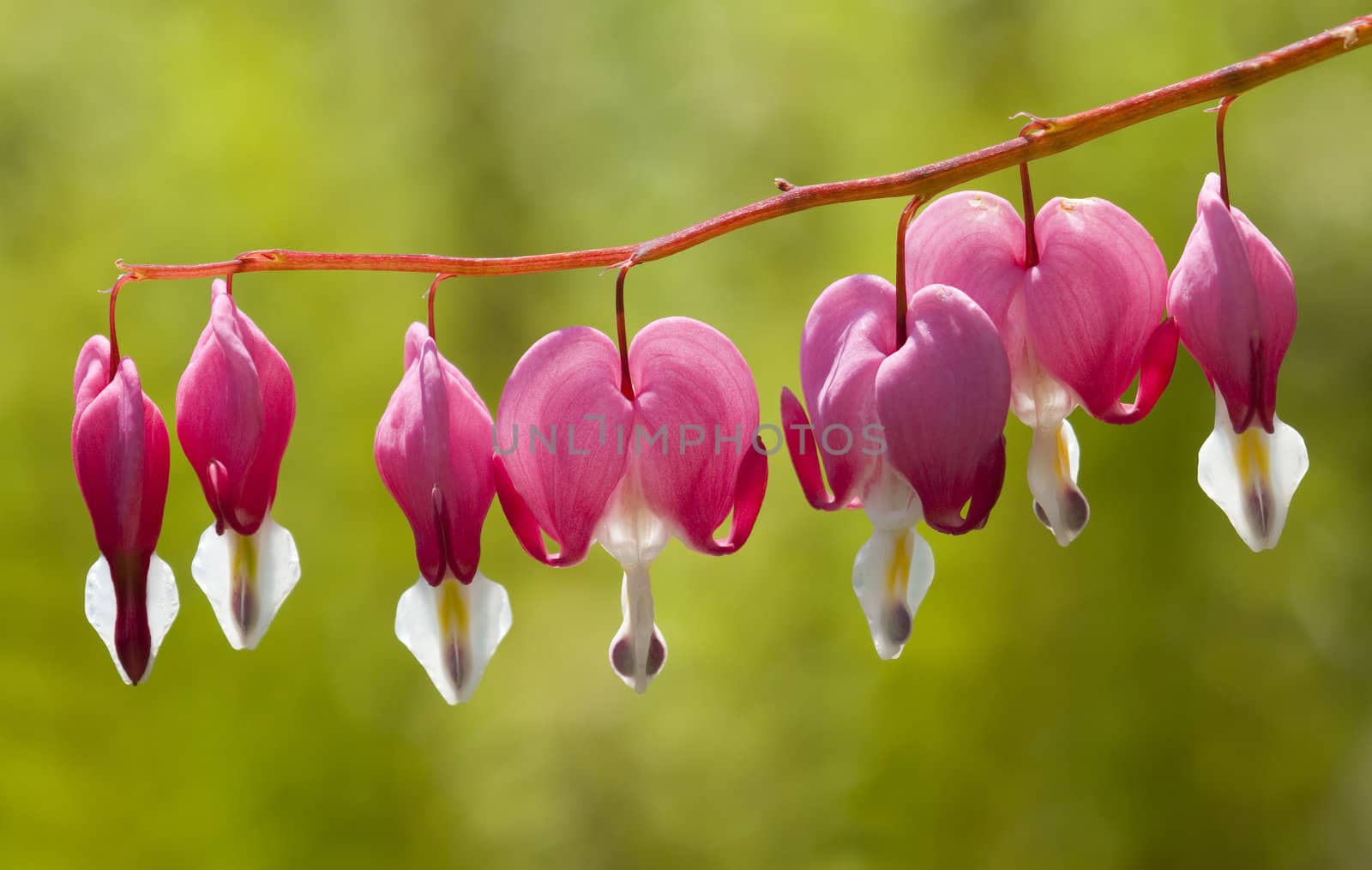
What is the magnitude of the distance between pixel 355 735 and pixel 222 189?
1.05m

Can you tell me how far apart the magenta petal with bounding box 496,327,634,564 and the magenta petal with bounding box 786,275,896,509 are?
0.08m

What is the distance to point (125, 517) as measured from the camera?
0.52m

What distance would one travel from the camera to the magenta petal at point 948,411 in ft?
1.56

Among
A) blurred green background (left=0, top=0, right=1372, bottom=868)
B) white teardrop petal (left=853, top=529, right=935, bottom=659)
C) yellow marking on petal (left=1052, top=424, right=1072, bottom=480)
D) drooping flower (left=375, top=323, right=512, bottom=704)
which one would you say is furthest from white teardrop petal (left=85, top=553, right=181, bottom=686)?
blurred green background (left=0, top=0, right=1372, bottom=868)

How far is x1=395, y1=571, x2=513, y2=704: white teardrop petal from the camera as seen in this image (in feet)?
1.73

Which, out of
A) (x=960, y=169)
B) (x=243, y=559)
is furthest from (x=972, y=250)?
(x=243, y=559)

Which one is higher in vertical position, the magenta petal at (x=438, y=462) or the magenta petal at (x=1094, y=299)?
the magenta petal at (x=1094, y=299)

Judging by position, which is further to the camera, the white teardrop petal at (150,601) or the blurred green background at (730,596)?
the blurred green background at (730,596)

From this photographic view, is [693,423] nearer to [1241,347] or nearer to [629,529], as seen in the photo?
[629,529]

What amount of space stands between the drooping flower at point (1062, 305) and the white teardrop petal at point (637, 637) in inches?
7.6

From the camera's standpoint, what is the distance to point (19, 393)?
6.73 feet

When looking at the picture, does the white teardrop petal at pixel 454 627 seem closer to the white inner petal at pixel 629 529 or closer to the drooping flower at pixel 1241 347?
the white inner petal at pixel 629 529

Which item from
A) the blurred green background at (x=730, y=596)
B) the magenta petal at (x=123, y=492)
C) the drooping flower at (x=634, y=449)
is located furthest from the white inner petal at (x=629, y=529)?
the blurred green background at (x=730, y=596)

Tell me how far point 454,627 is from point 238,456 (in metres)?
0.13
